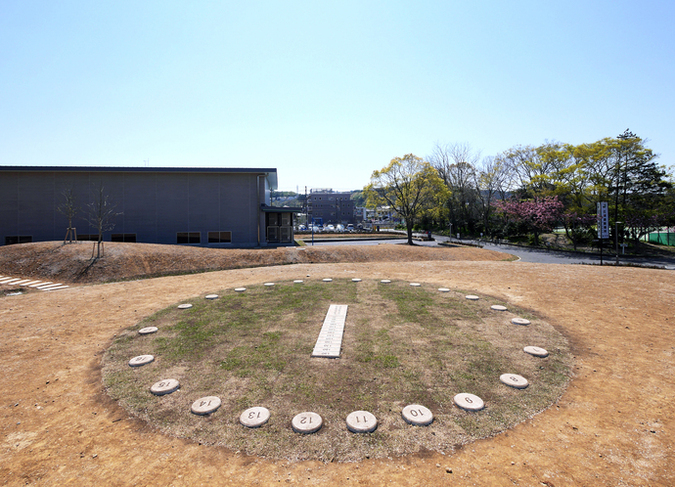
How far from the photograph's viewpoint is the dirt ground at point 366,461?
3527 mm

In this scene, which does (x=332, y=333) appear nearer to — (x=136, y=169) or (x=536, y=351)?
(x=536, y=351)

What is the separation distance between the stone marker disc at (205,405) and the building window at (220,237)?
2567 cm

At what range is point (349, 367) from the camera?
6.02m

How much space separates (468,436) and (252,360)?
4078 millimetres

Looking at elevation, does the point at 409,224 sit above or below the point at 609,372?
above

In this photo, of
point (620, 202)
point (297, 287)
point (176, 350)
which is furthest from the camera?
point (620, 202)

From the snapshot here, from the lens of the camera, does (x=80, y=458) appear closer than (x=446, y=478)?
No

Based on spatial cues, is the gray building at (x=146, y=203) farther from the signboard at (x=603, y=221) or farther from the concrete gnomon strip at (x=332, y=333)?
the signboard at (x=603, y=221)

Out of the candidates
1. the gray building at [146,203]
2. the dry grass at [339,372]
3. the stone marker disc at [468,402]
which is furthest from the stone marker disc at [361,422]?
the gray building at [146,203]

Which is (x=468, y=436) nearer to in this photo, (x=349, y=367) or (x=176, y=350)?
(x=349, y=367)

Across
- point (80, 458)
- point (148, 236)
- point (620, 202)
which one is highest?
point (620, 202)

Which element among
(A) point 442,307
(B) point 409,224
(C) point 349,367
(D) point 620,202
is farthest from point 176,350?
(D) point 620,202

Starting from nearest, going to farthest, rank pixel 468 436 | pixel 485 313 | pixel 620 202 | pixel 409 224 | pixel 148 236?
pixel 468 436, pixel 485 313, pixel 148 236, pixel 620 202, pixel 409 224

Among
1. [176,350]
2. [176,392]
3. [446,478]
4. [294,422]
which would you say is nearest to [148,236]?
[176,350]
